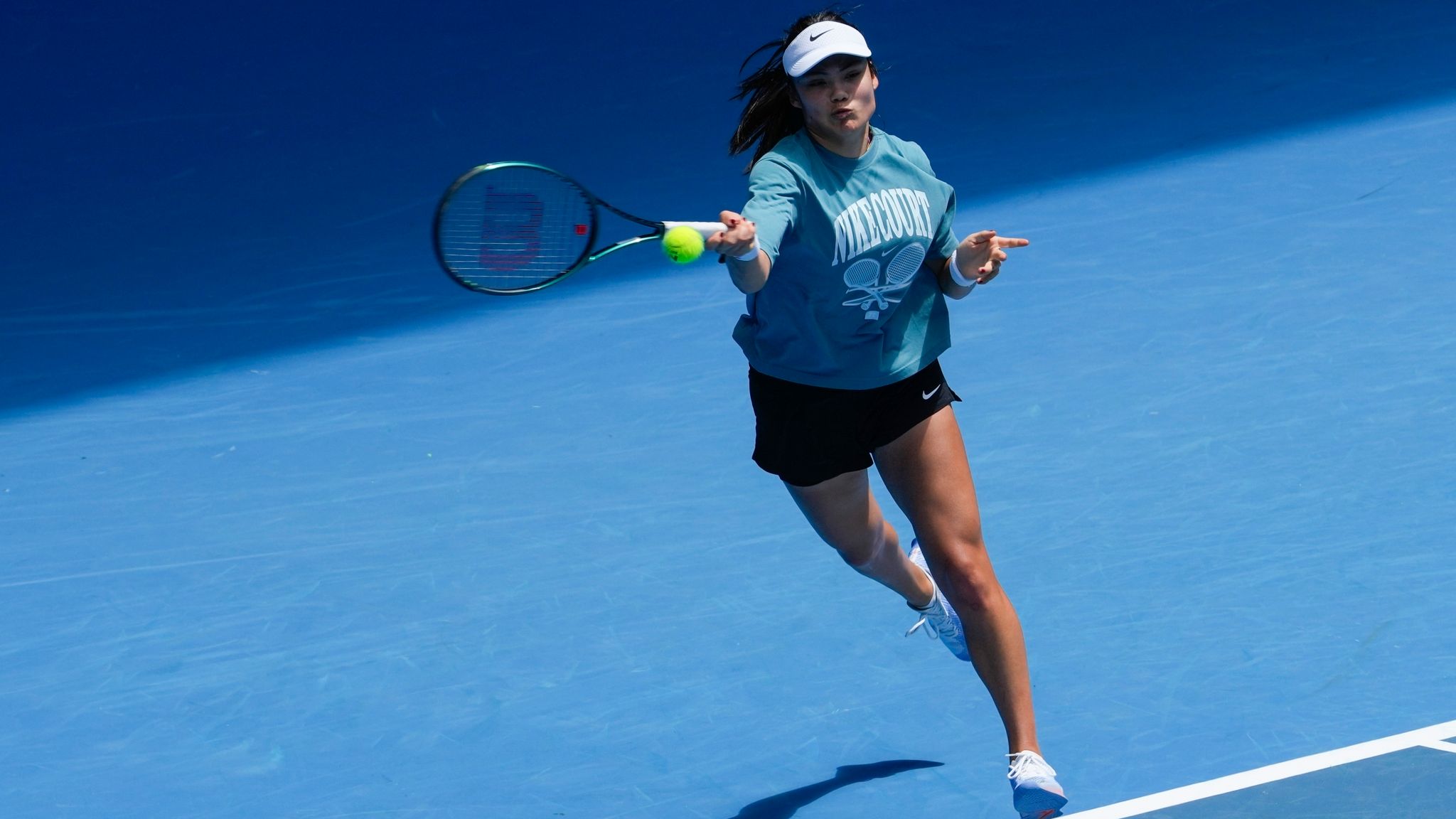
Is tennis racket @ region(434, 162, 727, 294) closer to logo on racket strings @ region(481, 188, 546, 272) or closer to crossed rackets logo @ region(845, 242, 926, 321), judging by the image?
logo on racket strings @ region(481, 188, 546, 272)

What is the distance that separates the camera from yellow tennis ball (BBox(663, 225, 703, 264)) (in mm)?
3064

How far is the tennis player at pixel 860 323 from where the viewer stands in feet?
10.7

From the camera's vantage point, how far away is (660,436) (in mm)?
5699

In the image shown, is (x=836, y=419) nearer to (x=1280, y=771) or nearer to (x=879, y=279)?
(x=879, y=279)

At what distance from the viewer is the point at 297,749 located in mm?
3842

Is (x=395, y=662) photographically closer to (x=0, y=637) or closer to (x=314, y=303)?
(x=0, y=637)

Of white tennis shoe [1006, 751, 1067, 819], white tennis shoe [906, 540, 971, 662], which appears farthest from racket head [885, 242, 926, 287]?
white tennis shoe [1006, 751, 1067, 819]

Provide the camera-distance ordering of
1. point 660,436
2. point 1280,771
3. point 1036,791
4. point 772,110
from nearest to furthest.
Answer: point 1036,791, point 1280,771, point 772,110, point 660,436

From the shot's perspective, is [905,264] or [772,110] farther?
[772,110]

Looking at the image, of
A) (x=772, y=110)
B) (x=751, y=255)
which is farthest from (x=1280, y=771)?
(x=772, y=110)

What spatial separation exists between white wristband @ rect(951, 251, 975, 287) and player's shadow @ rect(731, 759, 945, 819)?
107 centimetres

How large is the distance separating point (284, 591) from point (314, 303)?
2.86m

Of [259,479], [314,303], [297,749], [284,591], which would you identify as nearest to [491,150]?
[314,303]

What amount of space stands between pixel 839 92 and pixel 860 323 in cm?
48
